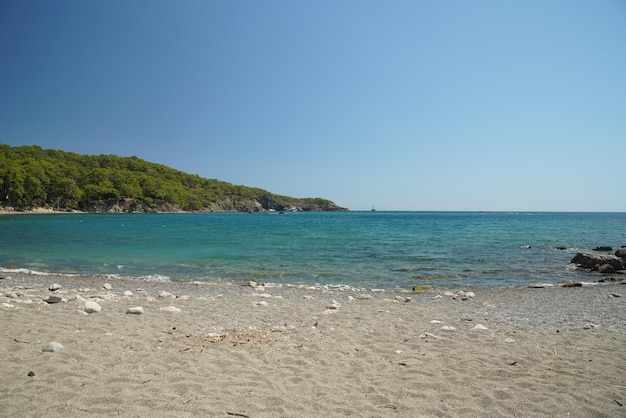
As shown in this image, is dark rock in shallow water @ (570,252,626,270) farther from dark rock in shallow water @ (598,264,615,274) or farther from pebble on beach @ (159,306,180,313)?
pebble on beach @ (159,306,180,313)

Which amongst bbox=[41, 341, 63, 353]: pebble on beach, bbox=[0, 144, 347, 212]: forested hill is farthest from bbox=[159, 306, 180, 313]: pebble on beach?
bbox=[0, 144, 347, 212]: forested hill

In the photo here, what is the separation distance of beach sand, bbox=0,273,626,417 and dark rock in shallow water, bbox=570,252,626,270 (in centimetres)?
1091

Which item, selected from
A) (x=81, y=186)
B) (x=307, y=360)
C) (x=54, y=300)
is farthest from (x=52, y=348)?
(x=81, y=186)

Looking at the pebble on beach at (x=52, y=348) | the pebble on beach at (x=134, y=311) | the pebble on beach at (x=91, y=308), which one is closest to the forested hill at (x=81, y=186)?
the pebble on beach at (x=91, y=308)

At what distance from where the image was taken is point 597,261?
63.7ft

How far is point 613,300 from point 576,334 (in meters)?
6.18

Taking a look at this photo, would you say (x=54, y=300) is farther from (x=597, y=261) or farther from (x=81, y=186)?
(x=81, y=186)

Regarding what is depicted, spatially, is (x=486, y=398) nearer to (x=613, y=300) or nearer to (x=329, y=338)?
(x=329, y=338)

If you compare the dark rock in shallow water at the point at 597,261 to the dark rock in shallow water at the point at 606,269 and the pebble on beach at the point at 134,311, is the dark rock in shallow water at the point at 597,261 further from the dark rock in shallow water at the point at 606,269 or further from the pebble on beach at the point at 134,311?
the pebble on beach at the point at 134,311

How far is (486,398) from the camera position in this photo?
4750mm

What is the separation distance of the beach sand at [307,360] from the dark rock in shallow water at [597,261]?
35.8 feet

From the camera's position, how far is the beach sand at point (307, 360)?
14.7 feet

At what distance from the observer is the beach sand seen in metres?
4.47

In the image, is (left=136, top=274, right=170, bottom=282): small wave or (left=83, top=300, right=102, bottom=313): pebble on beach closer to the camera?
(left=83, top=300, right=102, bottom=313): pebble on beach
